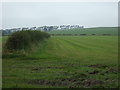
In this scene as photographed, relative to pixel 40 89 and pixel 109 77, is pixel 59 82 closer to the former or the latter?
pixel 40 89

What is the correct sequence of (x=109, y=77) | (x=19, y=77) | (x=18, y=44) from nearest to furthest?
(x=109, y=77)
(x=19, y=77)
(x=18, y=44)

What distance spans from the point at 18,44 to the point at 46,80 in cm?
1960

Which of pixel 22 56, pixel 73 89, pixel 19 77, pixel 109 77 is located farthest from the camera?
pixel 22 56

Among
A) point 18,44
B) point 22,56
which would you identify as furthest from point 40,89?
point 18,44

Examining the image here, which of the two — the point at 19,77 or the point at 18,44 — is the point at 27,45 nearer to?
the point at 18,44

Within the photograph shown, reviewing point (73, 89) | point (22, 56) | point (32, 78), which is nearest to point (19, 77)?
point (32, 78)

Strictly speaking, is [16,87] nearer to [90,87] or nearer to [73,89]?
[73,89]

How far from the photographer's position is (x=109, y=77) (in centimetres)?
1273

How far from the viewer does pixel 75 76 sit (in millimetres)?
13133

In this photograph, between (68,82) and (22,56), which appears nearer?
(68,82)

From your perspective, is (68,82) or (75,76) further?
(75,76)

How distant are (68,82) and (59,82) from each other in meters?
0.45

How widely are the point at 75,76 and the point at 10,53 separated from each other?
1547 centimetres

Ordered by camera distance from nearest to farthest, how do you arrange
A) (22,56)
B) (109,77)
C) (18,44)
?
(109,77) → (22,56) → (18,44)
